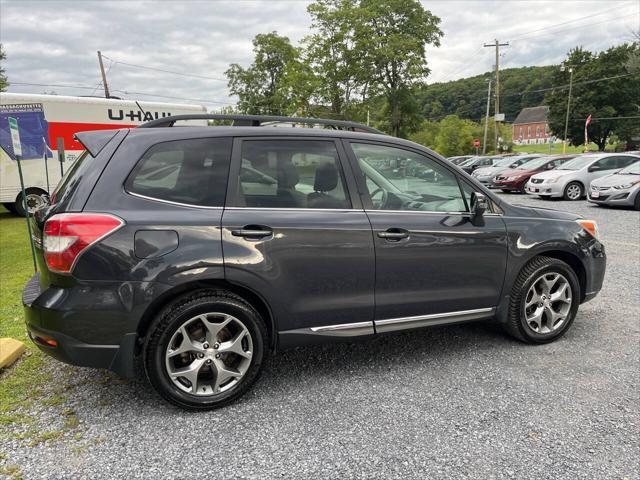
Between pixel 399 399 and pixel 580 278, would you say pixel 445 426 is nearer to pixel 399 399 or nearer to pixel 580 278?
pixel 399 399

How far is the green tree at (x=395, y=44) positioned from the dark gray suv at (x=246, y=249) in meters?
35.6

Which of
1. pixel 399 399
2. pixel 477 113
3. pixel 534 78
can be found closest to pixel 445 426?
pixel 399 399

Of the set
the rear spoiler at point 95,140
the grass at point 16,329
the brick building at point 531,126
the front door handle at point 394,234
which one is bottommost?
the grass at point 16,329

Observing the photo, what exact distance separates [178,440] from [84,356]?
0.71 meters

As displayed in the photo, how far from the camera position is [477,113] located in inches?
3469

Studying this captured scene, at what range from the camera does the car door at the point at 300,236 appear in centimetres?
277

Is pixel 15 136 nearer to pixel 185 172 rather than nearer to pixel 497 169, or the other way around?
pixel 185 172

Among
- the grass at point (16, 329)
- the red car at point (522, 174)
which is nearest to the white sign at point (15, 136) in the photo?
the grass at point (16, 329)

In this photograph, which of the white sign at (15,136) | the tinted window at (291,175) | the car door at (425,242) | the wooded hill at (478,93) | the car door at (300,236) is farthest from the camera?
the wooded hill at (478,93)

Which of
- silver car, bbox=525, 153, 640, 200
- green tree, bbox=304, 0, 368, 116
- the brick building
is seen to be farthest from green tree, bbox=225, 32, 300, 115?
the brick building

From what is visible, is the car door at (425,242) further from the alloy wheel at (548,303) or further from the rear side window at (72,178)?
the rear side window at (72,178)

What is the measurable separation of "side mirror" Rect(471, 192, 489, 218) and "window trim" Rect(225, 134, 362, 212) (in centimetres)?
92

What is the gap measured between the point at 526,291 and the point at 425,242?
108cm

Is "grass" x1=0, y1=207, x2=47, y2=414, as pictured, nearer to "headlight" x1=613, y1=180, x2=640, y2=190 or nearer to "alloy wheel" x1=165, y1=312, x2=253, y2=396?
"alloy wheel" x1=165, y1=312, x2=253, y2=396
